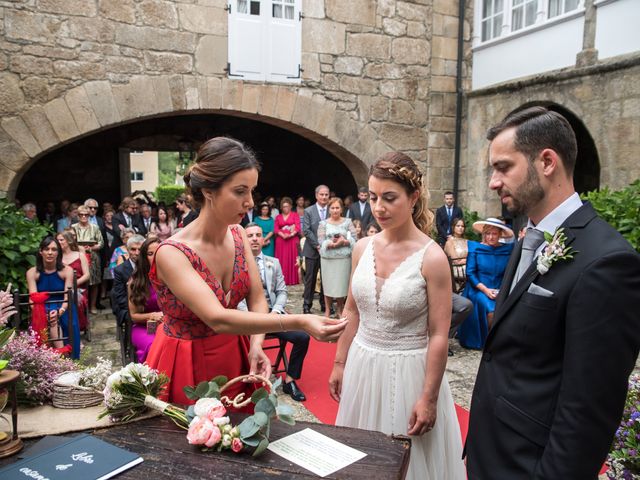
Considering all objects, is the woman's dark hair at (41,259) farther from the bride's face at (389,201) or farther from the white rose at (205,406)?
the white rose at (205,406)

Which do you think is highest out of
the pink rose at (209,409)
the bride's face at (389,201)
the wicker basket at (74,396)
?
the bride's face at (389,201)

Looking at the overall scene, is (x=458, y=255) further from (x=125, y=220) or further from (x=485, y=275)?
(x=125, y=220)

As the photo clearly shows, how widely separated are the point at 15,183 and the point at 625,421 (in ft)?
25.9

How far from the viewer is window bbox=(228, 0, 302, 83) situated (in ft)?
26.9

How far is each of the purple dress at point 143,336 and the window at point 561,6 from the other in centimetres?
737

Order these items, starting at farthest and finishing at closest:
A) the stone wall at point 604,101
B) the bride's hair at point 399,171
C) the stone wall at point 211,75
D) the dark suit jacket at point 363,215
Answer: the dark suit jacket at point 363,215
the stone wall at point 211,75
the stone wall at point 604,101
the bride's hair at point 399,171

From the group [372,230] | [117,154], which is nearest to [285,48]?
[372,230]

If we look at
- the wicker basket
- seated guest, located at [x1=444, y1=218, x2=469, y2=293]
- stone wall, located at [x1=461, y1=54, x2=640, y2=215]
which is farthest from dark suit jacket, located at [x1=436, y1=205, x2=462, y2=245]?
the wicker basket

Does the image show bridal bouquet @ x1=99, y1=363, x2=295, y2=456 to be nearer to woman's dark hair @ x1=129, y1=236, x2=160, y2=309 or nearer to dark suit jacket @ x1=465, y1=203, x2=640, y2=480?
dark suit jacket @ x1=465, y1=203, x2=640, y2=480

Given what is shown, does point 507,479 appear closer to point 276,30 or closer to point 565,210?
point 565,210

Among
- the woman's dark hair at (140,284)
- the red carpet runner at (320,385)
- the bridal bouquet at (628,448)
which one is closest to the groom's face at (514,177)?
the bridal bouquet at (628,448)

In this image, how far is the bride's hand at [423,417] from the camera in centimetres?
220

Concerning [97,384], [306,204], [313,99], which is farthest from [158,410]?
[306,204]

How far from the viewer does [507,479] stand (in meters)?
1.60
